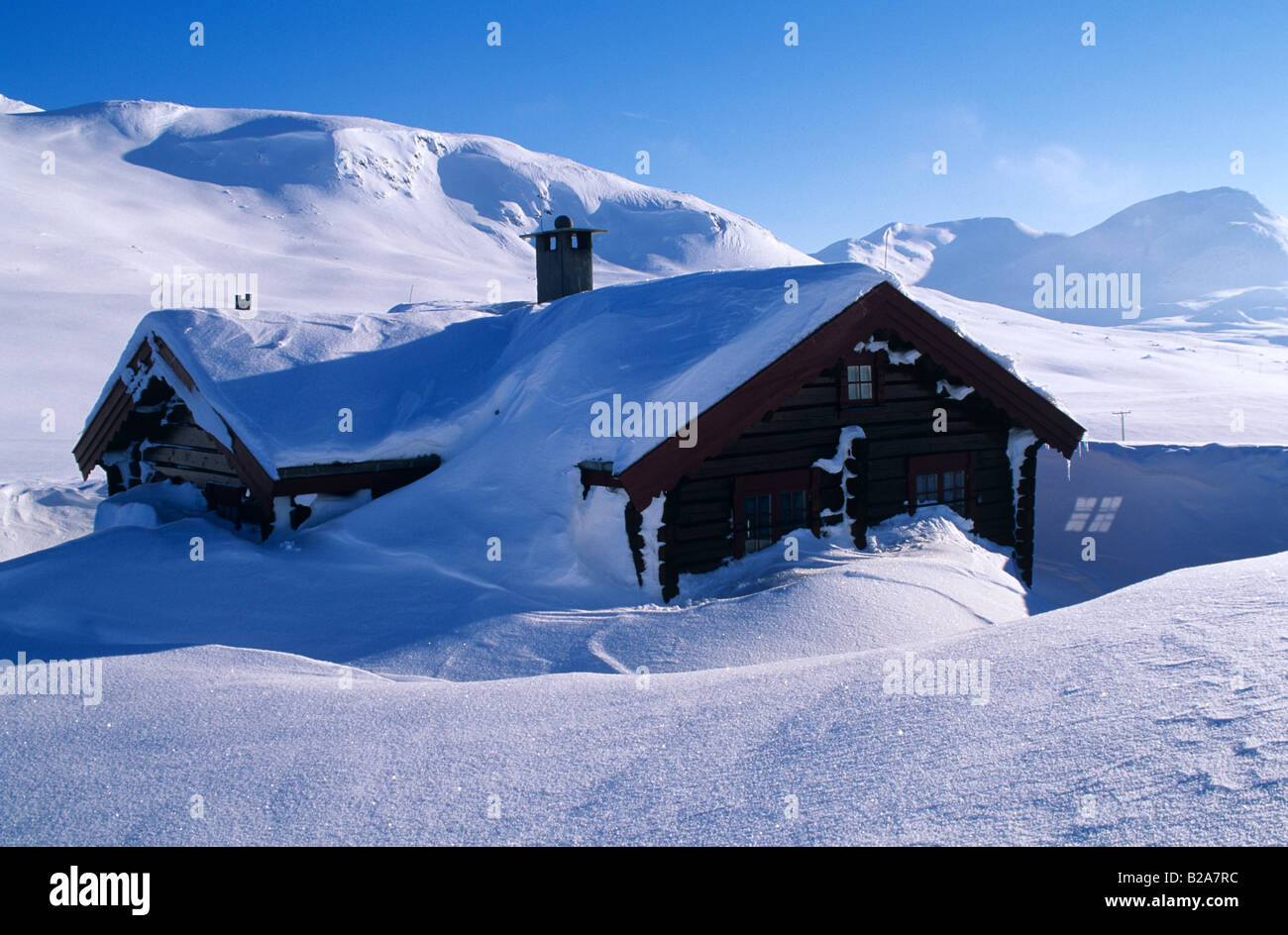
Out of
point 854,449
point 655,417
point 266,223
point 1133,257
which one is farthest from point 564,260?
point 1133,257

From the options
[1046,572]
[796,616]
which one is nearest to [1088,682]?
[796,616]

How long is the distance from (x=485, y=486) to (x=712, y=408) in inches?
124

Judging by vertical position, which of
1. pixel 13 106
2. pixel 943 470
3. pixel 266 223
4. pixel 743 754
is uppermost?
pixel 13 106

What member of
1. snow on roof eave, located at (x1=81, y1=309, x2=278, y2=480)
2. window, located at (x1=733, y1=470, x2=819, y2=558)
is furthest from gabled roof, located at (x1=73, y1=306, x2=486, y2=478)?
window, located at (x1=733, y1=470, x2=819, y2=558)

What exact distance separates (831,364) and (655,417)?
7.24 ft

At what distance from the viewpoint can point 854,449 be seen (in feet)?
35.6

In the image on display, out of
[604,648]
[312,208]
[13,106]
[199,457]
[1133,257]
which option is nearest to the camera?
[604,648]

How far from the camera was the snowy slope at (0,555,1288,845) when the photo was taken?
3.06 m

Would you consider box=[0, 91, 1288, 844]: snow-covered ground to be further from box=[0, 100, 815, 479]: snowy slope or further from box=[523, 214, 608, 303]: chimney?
box=[0, 100, 815, 479]: snowy slope

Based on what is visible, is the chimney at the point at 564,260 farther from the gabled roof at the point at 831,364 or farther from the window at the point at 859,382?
the gabled roof at the point at 831,364

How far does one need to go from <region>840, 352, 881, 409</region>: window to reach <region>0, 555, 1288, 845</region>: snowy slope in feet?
19.1

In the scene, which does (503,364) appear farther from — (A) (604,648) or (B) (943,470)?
(A) (604,648)

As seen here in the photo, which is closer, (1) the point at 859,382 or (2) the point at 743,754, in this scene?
(2) the point at 743,754
